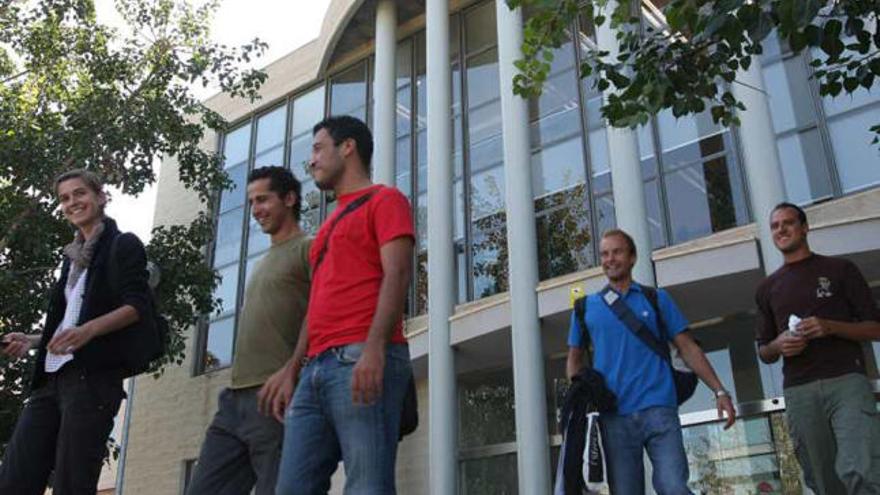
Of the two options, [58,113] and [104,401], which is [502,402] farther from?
[104,401]

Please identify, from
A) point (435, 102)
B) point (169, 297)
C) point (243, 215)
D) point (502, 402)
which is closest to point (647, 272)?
point (502, 402)

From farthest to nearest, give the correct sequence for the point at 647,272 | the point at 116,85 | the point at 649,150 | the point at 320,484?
the point at 116,85, the point at 649,150, the point at 647,272, the point at 320,484

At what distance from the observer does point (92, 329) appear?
3.32m

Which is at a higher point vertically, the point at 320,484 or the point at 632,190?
the point at 632,190

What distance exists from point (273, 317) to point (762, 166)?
7.33m

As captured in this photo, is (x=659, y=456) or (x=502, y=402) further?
(x=502, y=402)

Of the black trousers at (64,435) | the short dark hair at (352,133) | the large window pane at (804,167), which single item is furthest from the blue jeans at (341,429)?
the large window pane at (804,167)

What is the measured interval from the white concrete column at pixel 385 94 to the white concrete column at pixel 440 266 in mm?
1142

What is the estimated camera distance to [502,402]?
12.4 m

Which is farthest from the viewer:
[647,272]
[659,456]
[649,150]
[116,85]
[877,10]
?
[116,85]

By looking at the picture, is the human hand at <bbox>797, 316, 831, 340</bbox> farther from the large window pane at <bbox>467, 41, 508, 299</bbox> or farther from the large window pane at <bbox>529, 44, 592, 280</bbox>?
the large window pane at <bbox>467, 41, 508, 299</bbox>

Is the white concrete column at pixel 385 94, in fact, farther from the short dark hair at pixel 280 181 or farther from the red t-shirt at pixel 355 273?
the red t-shirt at pixel 355 273

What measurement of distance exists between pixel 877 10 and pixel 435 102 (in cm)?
891

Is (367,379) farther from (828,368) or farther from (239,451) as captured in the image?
(828,368)
